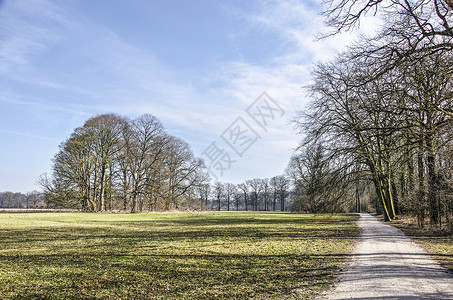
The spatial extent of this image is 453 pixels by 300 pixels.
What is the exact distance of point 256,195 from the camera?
106m

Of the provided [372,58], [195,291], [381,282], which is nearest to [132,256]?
[195,291]

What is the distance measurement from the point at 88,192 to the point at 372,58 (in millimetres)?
39949

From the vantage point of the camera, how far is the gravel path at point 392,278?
5.48 metres

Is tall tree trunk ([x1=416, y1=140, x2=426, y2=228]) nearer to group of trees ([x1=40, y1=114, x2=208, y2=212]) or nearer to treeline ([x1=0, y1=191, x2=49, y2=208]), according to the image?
group of trees ([x1=40, y1=114, x2=208, y2=212])

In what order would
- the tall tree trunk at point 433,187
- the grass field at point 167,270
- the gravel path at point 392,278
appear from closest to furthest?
the gravel path at point 392,278 < the grass field at point 167,270 < the tall tree trunk at point 433,187

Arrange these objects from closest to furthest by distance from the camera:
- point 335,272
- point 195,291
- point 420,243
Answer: point 195,291 → point 335,272 → point 420,243

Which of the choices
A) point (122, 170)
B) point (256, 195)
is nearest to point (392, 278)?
point (122, 170)

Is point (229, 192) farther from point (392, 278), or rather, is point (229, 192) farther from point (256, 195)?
point (392, 278)

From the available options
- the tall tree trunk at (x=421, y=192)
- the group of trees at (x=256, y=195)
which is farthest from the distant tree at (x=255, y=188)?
the tall tree trunk at (x=421, y=192)

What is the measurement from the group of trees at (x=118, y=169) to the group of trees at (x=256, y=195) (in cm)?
5493

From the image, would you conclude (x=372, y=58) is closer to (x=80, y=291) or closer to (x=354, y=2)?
(x=354, y=2)

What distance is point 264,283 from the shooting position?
6477 mm

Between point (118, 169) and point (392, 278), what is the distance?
137 feet

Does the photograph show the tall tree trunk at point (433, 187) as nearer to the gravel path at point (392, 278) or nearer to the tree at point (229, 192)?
the gravel path at point (392, 278)
